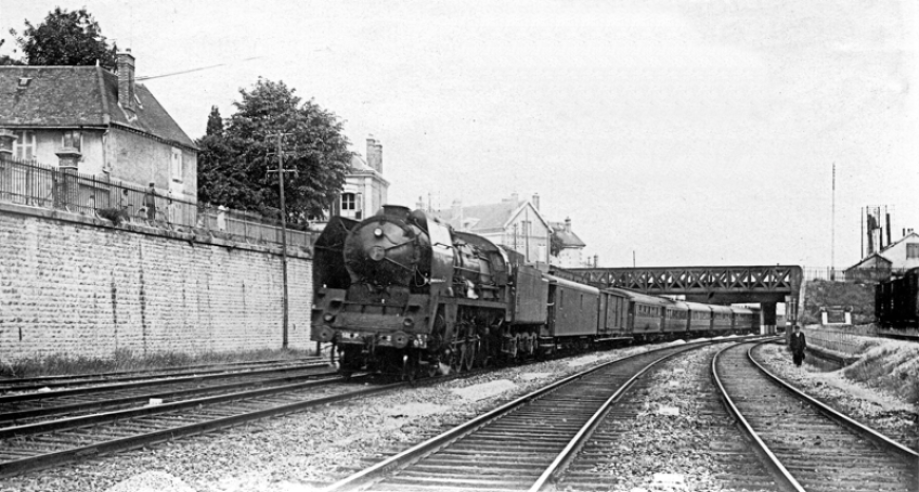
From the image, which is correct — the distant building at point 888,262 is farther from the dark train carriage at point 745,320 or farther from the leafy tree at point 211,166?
the leafy tree at point 211,166

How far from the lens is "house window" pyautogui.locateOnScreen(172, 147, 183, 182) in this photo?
39.4 m

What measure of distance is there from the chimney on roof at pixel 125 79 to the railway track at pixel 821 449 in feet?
94.3

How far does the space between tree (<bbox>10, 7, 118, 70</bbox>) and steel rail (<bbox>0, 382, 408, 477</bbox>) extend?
3399cm

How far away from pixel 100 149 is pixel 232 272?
9180 millimetres

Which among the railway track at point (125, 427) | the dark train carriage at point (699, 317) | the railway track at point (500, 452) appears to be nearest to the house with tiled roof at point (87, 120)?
the railway track at point (125, 427)

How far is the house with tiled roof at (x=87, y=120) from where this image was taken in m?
33.0

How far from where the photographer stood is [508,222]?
88.2 metres

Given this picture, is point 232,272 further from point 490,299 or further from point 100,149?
point 490,299

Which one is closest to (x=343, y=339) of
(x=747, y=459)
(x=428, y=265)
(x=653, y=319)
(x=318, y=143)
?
(x=428, y=265)

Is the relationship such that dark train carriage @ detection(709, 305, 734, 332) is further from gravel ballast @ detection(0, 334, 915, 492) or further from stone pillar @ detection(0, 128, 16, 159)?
gravel ballast @ detection(0, 334, 915, 492)

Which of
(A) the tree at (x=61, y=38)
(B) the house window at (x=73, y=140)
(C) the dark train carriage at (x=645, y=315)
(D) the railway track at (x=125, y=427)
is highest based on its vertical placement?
(A) the tree at (x=61, y=38)

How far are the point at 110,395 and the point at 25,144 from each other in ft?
76.1

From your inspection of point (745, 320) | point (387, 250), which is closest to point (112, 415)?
point (387, 250)

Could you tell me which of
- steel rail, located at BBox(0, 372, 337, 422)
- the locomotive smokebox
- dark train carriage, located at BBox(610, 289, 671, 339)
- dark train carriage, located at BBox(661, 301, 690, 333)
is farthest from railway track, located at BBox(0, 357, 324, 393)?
dark train carriage, located at BBox(661, 301, 690, 333)
